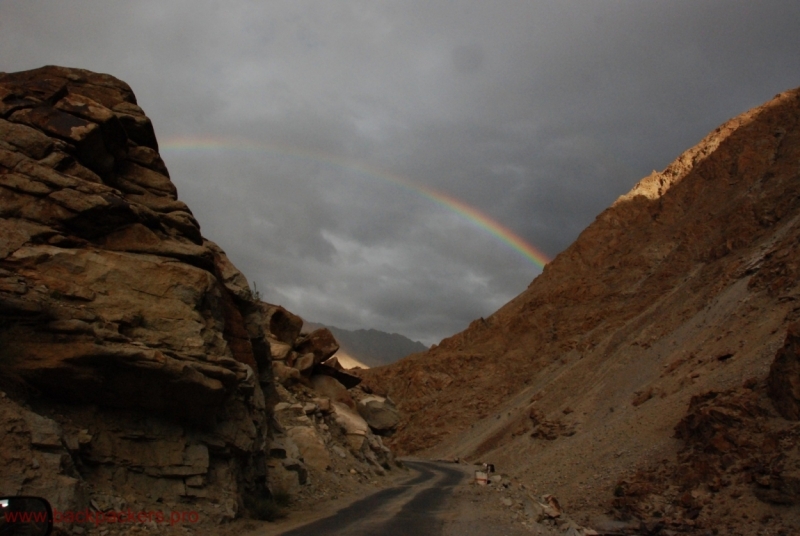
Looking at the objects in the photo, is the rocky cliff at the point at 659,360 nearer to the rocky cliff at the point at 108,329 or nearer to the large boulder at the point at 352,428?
the large boulder at the point at 352,428

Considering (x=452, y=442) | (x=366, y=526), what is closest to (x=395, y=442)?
(x=452, y=442)

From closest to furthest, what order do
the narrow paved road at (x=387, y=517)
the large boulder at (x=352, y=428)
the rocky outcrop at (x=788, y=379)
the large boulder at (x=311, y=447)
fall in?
the narrow paved road at (x=387, y=517)
the large boulder at (x=311, y=447)
the rocky outcrop at (x=788, y=379)
the large boulder at (x=352, y=428)

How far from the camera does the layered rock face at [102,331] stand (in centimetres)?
883

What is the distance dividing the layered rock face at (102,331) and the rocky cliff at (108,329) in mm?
27

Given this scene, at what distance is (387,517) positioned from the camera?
14.0 metres

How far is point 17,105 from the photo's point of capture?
1186 cm

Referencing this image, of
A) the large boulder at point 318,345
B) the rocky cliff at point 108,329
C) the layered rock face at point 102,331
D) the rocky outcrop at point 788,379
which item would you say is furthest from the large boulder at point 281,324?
the rocky outcrop at point 788,379

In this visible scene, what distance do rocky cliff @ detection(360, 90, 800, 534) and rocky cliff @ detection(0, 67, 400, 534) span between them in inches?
670

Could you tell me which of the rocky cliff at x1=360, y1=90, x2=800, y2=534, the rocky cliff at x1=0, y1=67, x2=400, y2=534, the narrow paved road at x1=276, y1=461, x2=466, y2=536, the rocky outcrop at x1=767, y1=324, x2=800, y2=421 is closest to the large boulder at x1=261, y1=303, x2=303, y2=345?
the narrow paved road at x1=276, y1=461, x2=466, y2=536

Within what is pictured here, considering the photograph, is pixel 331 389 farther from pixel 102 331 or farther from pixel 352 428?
pixel 102 331

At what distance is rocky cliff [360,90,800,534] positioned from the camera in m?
21.6

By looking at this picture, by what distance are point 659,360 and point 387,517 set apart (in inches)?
1326

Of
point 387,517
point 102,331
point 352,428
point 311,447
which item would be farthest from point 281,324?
point 102,331

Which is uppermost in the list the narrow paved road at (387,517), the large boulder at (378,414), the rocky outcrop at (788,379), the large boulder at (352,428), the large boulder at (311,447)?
the rocky outcrop at (788,379)
